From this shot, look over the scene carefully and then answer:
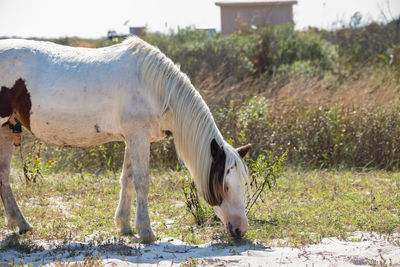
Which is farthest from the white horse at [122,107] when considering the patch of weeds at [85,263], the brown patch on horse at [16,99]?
the patch of weeds at [85,263]

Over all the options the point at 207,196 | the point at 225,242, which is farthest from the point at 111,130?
the point at 225,242

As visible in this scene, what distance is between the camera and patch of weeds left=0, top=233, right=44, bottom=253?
161 inches

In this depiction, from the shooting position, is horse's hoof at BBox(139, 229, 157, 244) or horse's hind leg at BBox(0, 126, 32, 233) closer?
horse's hoof at BBox(139, 229, 157, 244)

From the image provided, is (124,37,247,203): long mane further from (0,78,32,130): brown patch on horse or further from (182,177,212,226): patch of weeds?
(0,78,32,130): brown patch on horse

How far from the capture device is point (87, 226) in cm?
489

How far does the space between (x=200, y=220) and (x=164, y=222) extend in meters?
0.40

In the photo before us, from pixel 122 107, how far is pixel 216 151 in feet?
3.19

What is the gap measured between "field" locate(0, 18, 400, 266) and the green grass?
0.06 feet

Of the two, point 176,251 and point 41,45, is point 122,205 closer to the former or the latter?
point 176,251

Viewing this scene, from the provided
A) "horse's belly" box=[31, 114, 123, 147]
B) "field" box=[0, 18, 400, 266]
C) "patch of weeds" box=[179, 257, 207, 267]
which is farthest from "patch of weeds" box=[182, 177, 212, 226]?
"patch of weeds" box=[179, 257, 207, 267]

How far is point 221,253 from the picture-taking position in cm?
400

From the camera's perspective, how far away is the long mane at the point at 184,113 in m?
4.32

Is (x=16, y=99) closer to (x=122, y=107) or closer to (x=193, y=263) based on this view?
(x=122, y=107)

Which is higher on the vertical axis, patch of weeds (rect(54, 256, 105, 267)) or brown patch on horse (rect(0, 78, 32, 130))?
brown patch on horse (rect(0, 78, 32, 130))
